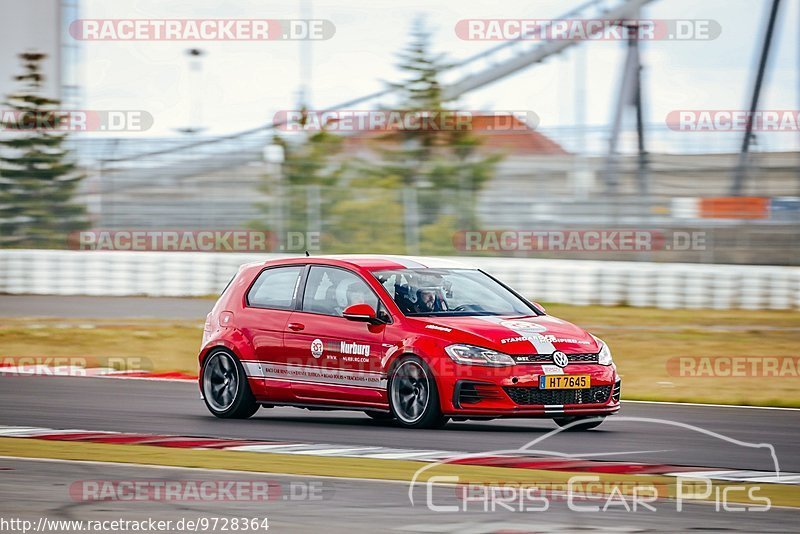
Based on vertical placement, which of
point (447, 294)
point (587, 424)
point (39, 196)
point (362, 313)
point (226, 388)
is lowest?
point (587, 424)

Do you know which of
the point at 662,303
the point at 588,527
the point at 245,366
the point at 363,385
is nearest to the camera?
the point at 588,527

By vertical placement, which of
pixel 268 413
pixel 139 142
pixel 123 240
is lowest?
pixel 268 413

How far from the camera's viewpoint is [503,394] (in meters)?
10.3

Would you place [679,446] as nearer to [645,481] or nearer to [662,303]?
[645,481]

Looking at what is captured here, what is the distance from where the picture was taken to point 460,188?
23.8 m

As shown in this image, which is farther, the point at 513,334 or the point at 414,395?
the point at 414,395

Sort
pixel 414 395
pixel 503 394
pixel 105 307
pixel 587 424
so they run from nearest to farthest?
pixel 503 394, pixel 414 395, pixel 587 424, pixel 105 307

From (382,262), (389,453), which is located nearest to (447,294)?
(382,262)

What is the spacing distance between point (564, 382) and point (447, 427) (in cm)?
97

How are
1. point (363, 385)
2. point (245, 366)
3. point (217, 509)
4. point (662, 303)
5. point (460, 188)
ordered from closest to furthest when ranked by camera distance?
point (217, 509) → point (363, 385) → point (245, 366) → point (662, 303) → point (460, 188)

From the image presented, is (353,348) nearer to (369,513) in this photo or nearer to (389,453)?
(389,453)

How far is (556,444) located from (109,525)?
4.02 m

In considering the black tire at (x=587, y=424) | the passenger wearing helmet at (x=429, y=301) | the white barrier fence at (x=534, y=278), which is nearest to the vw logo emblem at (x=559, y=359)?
the black tire at (x=587, y=424)

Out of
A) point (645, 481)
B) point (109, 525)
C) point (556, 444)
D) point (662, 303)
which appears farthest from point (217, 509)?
point (662, 303)
